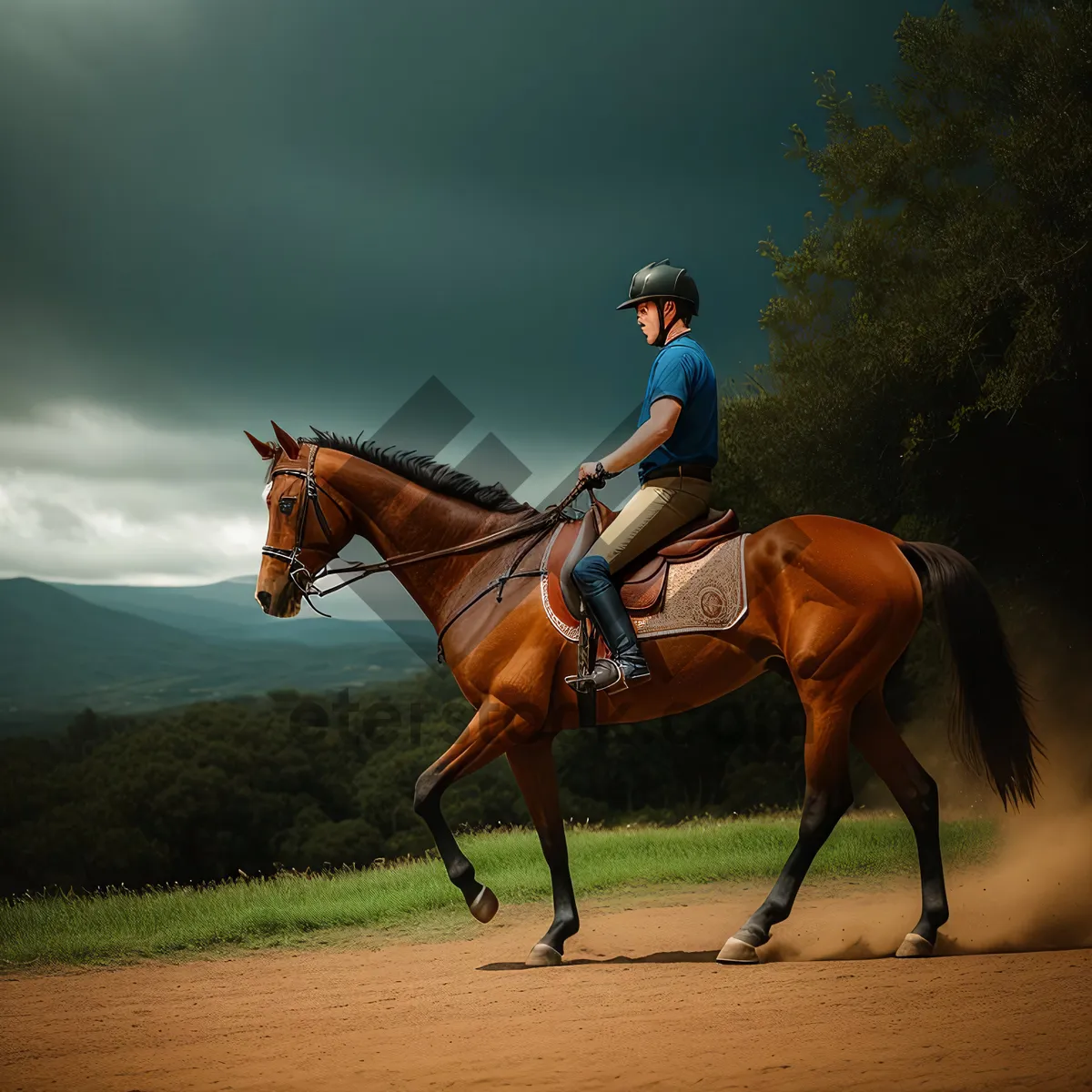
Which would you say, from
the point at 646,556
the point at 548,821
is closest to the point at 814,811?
the point at 548,821

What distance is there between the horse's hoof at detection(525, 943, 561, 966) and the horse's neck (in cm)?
212

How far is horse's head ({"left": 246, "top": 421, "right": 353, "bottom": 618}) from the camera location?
722 cm

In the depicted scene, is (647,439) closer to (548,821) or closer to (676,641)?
(676,641)

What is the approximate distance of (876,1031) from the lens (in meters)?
4.96

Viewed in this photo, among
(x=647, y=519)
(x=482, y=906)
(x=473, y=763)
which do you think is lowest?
(x=482, y=906)

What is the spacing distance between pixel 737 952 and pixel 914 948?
3.22 ft

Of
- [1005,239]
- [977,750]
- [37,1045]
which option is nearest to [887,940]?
[977,750]

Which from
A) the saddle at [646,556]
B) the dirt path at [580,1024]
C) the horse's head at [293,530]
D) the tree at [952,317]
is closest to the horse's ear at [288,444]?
the horse's head at [293,530]

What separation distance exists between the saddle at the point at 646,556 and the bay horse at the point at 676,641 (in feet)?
0.74

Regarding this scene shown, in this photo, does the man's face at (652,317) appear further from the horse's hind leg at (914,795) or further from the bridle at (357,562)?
the horse's hind leg at (914,795)

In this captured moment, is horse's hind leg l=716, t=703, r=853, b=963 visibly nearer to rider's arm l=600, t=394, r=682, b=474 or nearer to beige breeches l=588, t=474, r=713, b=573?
beige breeches l=588, t=474, r=713, b=573

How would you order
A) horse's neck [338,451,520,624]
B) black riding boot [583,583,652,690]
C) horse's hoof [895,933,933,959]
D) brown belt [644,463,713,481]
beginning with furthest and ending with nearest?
horse's neck [338,451,520,624] < brown belt [644,463,713,481] < black riding boot [583,583,652,690] < horse's hoof [895,933,933,959]

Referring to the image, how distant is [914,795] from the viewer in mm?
6723

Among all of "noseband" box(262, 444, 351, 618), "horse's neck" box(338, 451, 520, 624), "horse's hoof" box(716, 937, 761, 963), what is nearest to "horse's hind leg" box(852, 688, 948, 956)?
"horse's hoof" box(716, 937, 761, 963)
